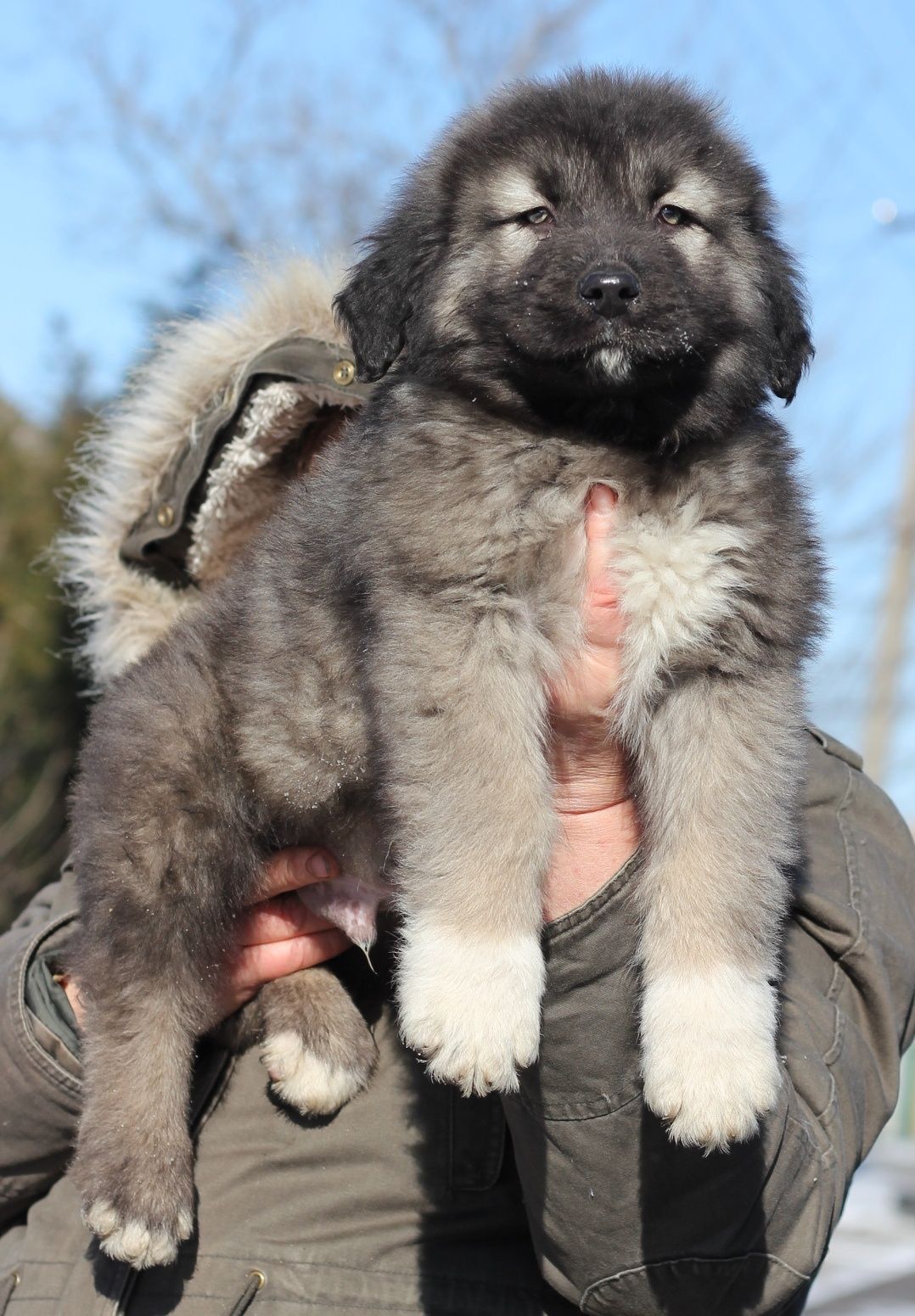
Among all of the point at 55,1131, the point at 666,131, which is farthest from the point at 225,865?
the point at 666,131

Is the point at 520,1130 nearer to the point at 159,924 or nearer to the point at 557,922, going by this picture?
the point at 557,922

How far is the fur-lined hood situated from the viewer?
10.7 ft

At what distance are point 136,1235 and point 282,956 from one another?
633 mm

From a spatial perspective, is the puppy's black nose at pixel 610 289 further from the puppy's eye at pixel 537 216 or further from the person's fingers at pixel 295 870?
the person's fingers at pixel 295 870

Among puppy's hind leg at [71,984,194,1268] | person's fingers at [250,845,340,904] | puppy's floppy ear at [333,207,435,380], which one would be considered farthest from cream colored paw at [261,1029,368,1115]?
puppy's floppy ear at [333,207,435,380]

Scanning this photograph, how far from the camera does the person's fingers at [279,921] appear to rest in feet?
9.49

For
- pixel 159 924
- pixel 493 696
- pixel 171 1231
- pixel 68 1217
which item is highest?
pixel 493 696

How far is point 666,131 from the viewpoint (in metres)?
2.54

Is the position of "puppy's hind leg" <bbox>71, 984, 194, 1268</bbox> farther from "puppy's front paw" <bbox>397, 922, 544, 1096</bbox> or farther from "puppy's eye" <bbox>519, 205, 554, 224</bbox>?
"puppy's eye" <bbox>519, 205, 554, 224</bbox>

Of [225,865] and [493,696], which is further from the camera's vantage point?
[225,865]

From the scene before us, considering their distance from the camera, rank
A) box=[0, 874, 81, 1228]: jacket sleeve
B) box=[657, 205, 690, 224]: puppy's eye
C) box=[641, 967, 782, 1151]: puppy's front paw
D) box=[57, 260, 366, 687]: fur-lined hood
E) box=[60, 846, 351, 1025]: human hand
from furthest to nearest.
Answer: box=[57, 260, 366, 687]: fur-lined hood, box=[60, 846, 351, 1025]: human hand, box=[0, 874, 81, 1228]: jacket sleeve, box=[657, 205, 690, 224]: puppy's eye, box=[641, 967, 782, 1151]: puppy's front paw

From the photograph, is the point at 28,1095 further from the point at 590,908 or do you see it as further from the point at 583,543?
the point at 583,543

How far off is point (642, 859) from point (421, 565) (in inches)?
24.1

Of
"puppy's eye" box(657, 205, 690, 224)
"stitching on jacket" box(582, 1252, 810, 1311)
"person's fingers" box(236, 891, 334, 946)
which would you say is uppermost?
"puppy's eye" box(657, 205, 690, 224)
